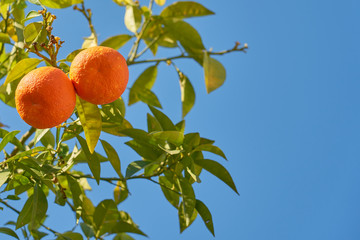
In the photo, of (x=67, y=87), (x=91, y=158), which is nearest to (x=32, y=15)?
(x=67, y=87)

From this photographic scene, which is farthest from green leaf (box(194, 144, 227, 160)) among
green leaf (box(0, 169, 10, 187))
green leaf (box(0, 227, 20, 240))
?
green leaf (box(0, 227, 20, 240))

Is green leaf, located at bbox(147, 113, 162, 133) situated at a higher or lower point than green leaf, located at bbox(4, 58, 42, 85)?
lower

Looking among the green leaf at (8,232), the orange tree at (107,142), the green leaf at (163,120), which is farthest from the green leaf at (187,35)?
the green leaf at (8,232)

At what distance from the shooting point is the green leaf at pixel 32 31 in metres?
0.89

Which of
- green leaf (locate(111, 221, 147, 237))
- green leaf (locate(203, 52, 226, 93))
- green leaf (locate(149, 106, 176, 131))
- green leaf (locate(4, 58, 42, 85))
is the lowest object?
green leaf (locate(111, 221, 147, 237))

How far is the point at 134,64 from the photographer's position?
A: 1349 mm

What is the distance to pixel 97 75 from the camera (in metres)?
0.81

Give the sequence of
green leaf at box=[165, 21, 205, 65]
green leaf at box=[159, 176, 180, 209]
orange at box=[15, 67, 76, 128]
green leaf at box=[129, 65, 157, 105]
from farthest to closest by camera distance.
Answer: green leaf at box=[129, 65, 157, 105]
green leaf at box=[165, 21, 205, 65]
green leaf at box=[159, 176, 180, 209]
orange at box=[15, 67, 76, 128]

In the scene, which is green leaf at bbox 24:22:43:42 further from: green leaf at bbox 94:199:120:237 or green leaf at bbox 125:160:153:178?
green leaf at bbox 94:199:120:237

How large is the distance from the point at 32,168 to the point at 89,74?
28 centimetres

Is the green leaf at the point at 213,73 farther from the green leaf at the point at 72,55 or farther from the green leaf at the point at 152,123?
the green leaf at the point at 72,55

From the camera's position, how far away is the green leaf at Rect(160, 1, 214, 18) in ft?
4.20

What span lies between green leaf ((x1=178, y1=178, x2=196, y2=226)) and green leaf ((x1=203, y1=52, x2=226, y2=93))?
9.3 inches

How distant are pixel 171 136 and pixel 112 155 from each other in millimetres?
181
